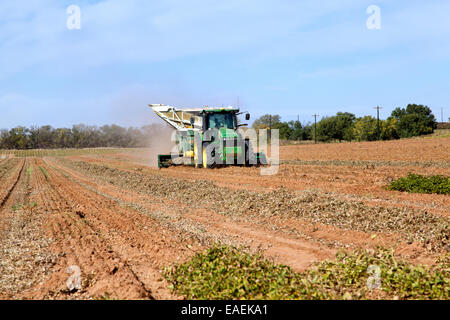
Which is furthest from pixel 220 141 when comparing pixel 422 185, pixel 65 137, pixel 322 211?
pixel 65 137

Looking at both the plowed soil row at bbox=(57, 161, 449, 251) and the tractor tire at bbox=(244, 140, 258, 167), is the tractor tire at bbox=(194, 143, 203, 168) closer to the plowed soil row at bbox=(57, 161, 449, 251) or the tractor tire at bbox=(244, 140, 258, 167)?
the tractor tire at bbox=(244, 140, 258, 167)

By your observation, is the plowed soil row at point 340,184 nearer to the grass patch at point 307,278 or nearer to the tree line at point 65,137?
the grass patch at point 307,278

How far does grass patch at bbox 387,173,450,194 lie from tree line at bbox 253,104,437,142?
55222 mm

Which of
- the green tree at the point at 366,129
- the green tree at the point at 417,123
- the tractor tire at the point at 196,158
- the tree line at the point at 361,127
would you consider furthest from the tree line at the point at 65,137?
the tractor tire at the point at 196,158

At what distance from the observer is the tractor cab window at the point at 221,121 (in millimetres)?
18656

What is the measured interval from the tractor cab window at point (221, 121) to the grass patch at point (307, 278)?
13.4 m

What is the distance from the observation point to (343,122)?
74.2 meters

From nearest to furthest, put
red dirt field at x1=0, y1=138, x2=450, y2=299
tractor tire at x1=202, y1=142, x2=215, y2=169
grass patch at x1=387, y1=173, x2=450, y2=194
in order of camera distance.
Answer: red dirt field at x1=0, y1=138, x2=450, y2=299 < grass patch at x1=387, y1=173, x2=450, y2=194 < tractor tire at x1=202, y1=142, x2=215, y2=169

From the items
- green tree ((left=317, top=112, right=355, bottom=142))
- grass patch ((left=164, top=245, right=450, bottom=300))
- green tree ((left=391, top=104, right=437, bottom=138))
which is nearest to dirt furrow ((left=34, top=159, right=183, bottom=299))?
grass patch ((left=164, top=245, right=450, bottom=300))

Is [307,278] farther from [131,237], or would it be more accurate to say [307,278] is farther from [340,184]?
[340,184]

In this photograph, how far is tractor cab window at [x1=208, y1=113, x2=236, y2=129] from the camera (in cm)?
1866
